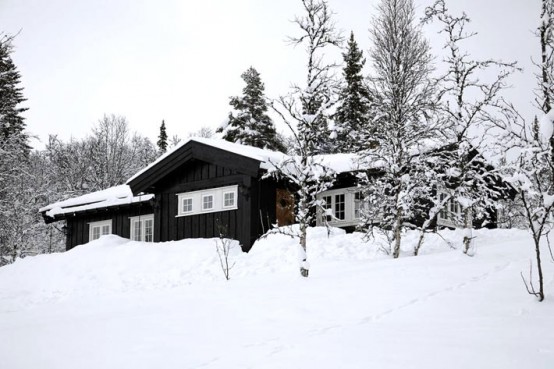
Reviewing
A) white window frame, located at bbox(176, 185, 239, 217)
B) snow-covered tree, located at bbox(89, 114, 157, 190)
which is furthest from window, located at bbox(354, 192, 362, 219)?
snow-covered tree, located at bbox(89, 114, 157, 190)

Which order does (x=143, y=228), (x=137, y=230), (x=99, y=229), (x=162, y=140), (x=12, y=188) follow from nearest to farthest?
(x=143, y=228) < (x=137, y=230) < (x=99, y=229) < (x=12, y=188) < (x=162, y=140)

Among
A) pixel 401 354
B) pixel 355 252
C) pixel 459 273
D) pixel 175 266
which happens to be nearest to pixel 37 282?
pixel 175 266

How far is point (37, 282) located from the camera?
1648 centimetres

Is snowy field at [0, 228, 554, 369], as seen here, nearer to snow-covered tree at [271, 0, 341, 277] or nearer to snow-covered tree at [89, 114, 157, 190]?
snow-covered tree at [271, 0, 341, 277]

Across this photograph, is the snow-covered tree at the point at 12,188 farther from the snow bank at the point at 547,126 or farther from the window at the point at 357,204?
the snow bank at the point at 547,126

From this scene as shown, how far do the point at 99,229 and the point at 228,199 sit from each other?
296 inches

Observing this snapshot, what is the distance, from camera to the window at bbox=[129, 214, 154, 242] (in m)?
21.4

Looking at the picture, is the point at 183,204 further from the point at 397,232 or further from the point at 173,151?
the point at 397,232

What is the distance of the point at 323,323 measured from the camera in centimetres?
718

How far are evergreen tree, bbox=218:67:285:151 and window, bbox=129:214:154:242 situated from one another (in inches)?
514

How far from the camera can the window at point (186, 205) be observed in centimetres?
1944

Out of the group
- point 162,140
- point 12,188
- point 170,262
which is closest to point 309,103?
point 170,262

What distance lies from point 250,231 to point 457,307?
10419mm

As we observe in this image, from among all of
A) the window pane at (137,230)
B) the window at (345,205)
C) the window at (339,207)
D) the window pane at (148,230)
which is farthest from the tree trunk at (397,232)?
the window pane at (137,230)
